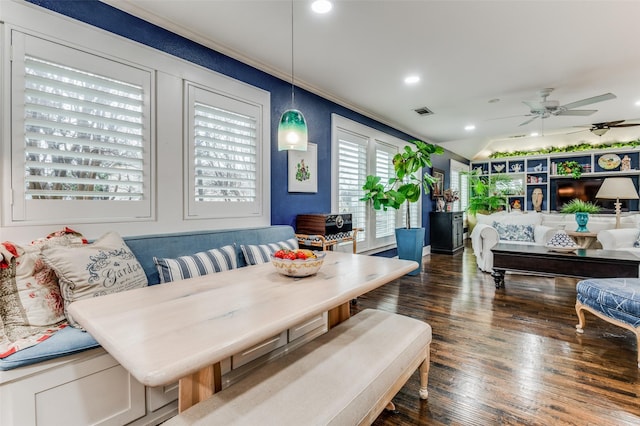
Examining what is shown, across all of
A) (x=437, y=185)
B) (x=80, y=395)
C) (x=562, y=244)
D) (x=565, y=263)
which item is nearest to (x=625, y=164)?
(x=437, y=185)

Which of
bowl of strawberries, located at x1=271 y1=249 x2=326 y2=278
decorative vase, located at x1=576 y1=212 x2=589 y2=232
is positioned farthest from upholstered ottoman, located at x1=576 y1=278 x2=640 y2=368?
bowl of strawberries, located at x1=271 y1=249 x2=326 y2=278

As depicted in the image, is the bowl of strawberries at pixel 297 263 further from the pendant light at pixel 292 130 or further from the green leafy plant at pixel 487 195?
the green leafy plant at pixel 487 195

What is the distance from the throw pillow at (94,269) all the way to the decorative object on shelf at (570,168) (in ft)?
31.7

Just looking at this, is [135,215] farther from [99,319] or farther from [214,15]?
[214,15]

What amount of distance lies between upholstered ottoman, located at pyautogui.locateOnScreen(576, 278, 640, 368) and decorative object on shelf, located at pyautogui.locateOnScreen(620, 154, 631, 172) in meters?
6.66

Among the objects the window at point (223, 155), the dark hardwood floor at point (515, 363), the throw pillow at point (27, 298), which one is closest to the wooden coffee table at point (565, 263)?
the dark hardwood floor at point (515, 363)

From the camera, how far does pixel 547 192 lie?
841 cm

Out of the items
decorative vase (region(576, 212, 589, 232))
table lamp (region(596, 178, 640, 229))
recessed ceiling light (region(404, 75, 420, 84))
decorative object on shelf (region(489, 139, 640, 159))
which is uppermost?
decorative object on shelf (region(489, 139, 640, 159))

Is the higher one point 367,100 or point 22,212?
point 367,100

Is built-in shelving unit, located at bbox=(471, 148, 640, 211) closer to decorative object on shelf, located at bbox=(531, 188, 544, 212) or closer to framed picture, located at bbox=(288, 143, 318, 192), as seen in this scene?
decorative object on shelf, located at bbox=(531, 188, 544, 212)

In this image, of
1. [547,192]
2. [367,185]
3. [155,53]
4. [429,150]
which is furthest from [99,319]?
[547,192]

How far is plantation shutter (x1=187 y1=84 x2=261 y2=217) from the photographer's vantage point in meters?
2.67

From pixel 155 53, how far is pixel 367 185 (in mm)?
3022

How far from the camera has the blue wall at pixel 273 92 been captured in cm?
213
